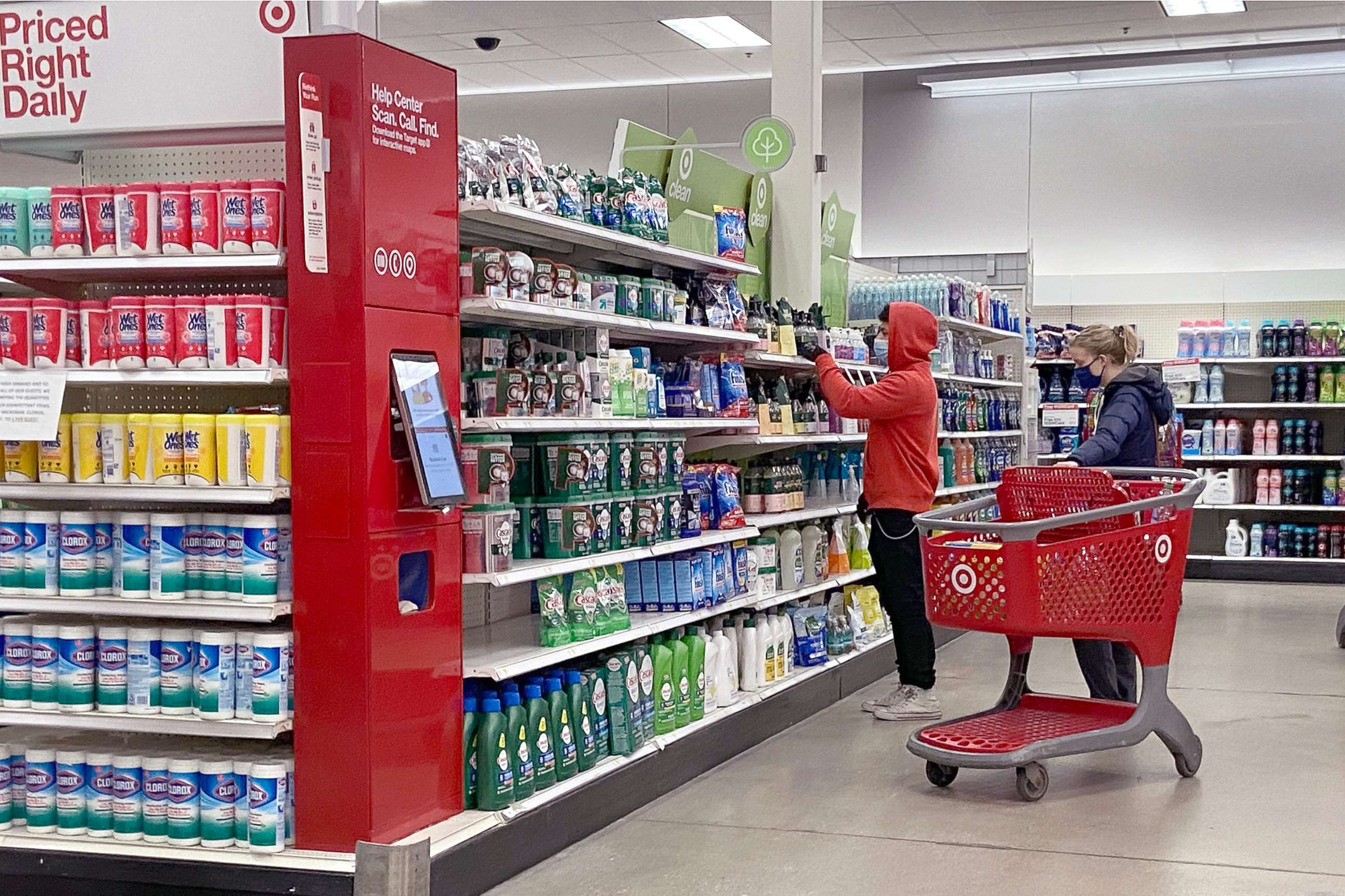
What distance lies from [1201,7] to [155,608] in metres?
9.56

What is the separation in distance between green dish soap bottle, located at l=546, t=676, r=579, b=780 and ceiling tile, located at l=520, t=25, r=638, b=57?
8.06 metres

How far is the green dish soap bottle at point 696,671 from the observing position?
5.23 m

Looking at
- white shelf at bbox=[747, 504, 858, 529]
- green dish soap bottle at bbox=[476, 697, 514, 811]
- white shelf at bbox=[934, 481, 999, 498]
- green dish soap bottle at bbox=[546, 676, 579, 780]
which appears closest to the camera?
green dish soap bottle at bbox=[476, 697, 514, 811]

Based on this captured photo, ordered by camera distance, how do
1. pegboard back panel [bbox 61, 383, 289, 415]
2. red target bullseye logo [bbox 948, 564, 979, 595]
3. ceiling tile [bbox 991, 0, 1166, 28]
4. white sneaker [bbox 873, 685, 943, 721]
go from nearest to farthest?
pegboard back panel [bbox 61, 383, 289, 415]
red target bullseye logo [bbox 948, 564, 979, 595]
white sneaker [bbox 873, 685, 943, 721]
ceiling tile [bbox 991, 0, 1166, 28]

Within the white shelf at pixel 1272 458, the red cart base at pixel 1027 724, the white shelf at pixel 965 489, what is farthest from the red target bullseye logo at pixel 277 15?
the white shelf at pixel 1272 458

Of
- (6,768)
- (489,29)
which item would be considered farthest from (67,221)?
(489,29)

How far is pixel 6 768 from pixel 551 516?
5.53 feet

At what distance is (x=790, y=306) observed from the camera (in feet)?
22.9

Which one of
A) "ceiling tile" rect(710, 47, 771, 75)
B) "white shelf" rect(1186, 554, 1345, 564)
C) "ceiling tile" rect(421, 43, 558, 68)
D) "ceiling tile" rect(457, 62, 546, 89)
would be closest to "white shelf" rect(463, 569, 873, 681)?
"white shelf" rect(1186, 554, 1345, 564)

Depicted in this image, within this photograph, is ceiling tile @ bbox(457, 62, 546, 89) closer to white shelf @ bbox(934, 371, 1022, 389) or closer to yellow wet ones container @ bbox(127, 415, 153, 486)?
white shelf @ bbox(934, 371, 1022, 389)

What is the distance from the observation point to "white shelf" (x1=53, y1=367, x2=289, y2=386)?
3635 mm

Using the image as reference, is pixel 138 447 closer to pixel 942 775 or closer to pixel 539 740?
pixel 539 740

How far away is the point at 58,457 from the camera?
3.82m

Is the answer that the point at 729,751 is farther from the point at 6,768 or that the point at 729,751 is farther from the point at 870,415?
the point at 6,768
